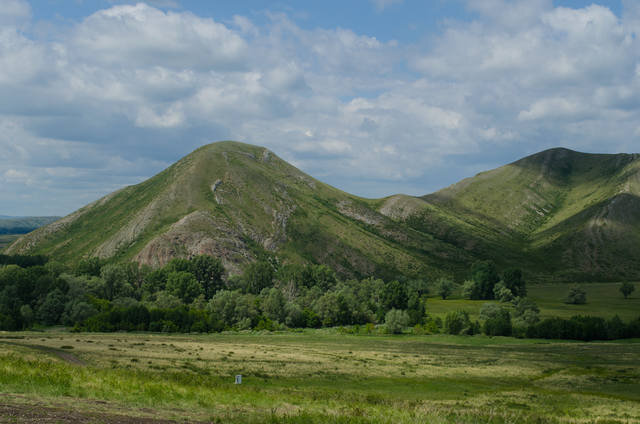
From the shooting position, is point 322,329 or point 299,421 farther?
point 322,329

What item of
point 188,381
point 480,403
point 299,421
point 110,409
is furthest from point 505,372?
point 110,409

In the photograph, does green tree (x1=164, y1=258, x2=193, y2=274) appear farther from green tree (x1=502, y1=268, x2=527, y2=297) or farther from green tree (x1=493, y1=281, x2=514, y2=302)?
green tree (x1=502, y1=268, x2=527, y2=297)

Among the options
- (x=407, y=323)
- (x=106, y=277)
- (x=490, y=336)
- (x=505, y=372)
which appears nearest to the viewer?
(x=505, y=372)

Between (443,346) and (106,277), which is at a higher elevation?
(106,277)

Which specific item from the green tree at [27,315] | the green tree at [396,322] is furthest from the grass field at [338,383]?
the green tree at [27,315]

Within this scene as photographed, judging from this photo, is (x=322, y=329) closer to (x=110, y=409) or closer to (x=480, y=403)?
(x=480, y=403)

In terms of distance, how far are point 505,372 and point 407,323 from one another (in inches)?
2906

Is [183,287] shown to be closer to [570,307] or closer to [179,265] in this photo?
[179,265]

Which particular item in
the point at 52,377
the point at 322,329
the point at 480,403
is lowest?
the point at 322,329

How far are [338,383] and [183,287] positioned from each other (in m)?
127

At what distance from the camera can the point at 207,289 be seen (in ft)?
620

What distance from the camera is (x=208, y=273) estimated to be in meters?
193

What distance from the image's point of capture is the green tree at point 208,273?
620 ft

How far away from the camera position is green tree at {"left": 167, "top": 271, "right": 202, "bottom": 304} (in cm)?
16600
